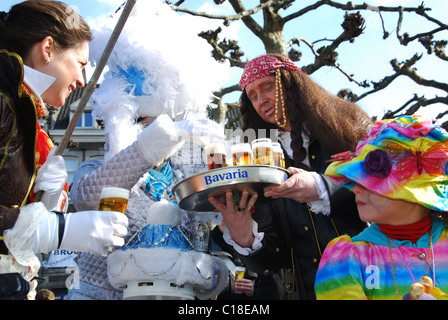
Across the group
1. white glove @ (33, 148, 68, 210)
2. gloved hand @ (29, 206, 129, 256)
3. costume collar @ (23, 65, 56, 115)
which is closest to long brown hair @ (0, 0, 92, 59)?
costume collar @ (23, 65, 56, 115)

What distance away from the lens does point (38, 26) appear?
6.14 ft

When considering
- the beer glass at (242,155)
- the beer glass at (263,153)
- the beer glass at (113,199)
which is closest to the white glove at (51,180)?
the beer glass at (113,199)

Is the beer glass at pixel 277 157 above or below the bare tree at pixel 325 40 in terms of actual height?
below

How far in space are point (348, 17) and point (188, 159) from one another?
4436 millimetres

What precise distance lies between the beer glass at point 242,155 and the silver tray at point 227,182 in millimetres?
124

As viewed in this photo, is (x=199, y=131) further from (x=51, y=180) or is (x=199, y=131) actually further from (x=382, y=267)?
(x=382, y=267)

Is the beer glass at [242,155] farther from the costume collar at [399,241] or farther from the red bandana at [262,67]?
the red bandana at [262,67]

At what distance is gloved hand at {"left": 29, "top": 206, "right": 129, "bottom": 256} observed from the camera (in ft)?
→ 5.27

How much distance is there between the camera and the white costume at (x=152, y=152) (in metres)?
2.07

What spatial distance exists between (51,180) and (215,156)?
73 centimetres

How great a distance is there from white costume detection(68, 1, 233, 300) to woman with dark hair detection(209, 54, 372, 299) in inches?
9.7

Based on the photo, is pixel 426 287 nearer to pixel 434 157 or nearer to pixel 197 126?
pixel 434 157
